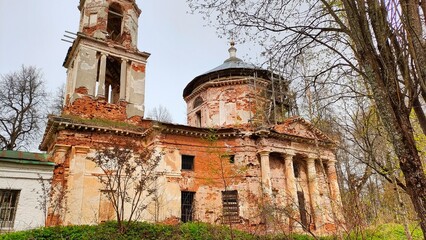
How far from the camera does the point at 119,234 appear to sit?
35.7 ft

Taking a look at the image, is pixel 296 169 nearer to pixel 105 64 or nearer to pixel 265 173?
pixel 265 173

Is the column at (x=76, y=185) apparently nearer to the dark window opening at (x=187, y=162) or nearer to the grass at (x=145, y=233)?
the grass at (x=145, y=233)

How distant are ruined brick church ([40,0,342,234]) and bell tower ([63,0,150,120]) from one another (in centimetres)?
5

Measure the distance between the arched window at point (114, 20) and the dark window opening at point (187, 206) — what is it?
1095 cm

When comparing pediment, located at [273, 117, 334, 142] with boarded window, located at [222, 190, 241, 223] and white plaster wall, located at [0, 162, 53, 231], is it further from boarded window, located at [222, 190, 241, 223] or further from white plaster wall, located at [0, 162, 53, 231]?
white plaster wall, located at [0, 162, 53, 231]

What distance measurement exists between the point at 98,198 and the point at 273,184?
9512mm

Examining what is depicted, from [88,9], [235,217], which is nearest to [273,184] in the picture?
[235,217]

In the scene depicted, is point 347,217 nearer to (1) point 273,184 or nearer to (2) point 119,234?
(2) point 119,234

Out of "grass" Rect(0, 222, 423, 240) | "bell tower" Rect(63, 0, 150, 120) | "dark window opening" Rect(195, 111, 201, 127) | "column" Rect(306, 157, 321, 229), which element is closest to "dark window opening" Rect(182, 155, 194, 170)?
"bell tower" Rect(63, 0, 150, 120)

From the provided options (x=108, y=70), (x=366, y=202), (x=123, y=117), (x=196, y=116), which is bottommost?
(x=366, y=202)

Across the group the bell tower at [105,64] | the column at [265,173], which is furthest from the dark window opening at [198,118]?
the column at [265,173]

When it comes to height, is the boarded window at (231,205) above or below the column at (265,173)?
below

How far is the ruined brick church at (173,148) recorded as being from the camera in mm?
14320

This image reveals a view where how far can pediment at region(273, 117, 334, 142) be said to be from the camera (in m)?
18.5
